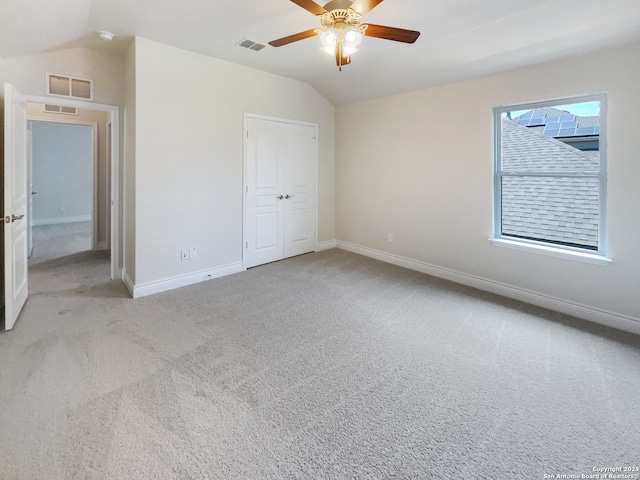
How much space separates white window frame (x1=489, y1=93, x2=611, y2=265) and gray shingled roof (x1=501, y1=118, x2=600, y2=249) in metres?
0.05

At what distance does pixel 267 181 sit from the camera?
491cm

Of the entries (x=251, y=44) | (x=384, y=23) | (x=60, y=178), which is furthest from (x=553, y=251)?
(x=60, y=178)

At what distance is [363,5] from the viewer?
2.27 meters

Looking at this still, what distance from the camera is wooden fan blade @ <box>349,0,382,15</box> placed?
7.25 feet

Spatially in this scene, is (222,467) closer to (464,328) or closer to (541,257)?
(464,328)

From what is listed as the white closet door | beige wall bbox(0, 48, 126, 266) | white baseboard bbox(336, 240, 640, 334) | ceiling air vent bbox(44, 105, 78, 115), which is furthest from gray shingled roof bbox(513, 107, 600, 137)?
ceiling air vent bbox(44, 105, 78, 115)

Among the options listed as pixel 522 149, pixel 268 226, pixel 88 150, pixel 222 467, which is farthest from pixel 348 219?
pixel 88 150

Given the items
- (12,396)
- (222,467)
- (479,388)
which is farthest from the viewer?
(479,388)

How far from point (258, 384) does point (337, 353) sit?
672 mm

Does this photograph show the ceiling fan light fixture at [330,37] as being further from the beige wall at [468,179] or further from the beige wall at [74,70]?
the beige wall at [74,70]

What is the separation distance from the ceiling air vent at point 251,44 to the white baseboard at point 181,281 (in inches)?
103

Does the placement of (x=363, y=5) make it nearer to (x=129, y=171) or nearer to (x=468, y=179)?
(x=468, y=179)

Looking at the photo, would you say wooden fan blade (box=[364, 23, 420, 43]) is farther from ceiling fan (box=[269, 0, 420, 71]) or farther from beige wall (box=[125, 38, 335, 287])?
beige wall (box=[125, 38, 335, 287])

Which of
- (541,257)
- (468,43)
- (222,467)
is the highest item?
(468,43)
